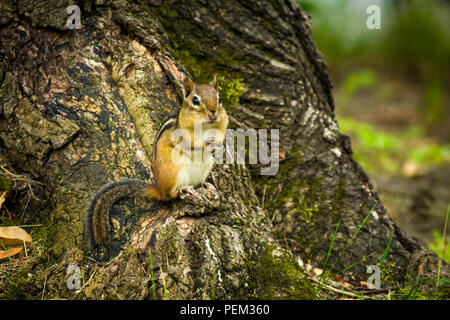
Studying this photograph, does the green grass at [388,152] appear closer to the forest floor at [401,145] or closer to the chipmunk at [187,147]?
the forest floor at [401,145]

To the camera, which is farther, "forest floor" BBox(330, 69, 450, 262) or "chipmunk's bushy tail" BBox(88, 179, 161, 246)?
"forest floor" BBox(330, 69, 450, 262)

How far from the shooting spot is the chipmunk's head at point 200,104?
8.43 ft

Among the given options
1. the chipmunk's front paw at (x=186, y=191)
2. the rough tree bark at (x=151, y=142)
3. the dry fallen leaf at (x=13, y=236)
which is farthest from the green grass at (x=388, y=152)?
the dry fallen leaf at (x=13, y=236)

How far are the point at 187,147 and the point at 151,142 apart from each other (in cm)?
23

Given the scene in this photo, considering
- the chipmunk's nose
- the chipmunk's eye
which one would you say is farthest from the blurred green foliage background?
the chipmunk's eye

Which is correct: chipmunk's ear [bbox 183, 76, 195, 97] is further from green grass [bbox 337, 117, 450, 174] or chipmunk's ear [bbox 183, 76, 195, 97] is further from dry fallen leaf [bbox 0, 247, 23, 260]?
green grass [bbox 337, 117, 450, 174]

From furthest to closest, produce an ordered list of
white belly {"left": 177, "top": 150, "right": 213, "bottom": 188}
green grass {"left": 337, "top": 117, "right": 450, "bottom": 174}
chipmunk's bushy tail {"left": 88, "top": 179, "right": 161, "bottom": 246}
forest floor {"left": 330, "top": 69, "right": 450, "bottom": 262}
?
1. green grass {"left": 337, "top": 117, "right": 450, "bottom": 174}
2. forest floor {"left": 330, "top": 69, "right": 450, "bottom": 262}
3. white belly {"left": 177, "top": 150, "right": 213, "bottom": 188}
4. chipmunk's bushy tail {"left": 88, "top": 179, "right": 161, "bottom": 246}

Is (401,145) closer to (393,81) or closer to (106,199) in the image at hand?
(393,81)

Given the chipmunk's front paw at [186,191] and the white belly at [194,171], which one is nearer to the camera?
the chipmunk's front paw at [186,191]

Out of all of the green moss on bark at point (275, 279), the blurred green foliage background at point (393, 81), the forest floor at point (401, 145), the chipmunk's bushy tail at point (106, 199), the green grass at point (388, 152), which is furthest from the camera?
the blurred green foliage background at point (393, 81)

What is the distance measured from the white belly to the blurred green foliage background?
11.3 feet

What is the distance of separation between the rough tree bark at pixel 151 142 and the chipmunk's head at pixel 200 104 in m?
0.17

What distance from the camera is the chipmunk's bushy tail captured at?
2258mm

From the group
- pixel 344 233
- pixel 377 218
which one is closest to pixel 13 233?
pixel 344 233
